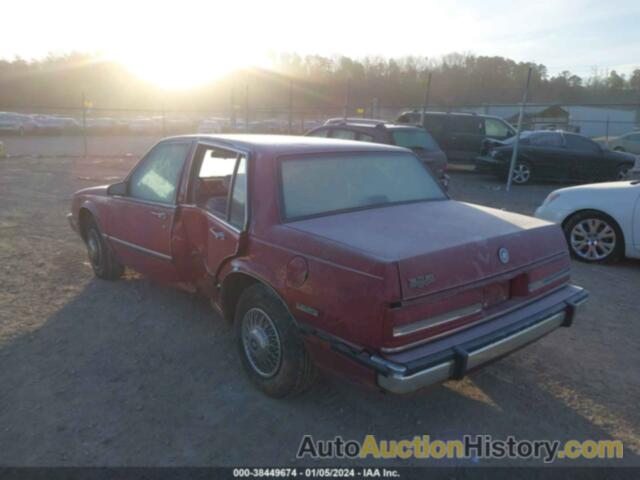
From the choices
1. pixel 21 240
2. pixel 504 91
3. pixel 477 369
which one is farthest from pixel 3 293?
pixel 504 91

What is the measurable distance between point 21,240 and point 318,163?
5358 millimetres

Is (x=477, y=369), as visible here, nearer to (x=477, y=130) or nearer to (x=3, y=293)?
(x=3, y=293)

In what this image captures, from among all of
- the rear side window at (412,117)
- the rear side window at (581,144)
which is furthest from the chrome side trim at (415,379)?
the rear side window at (412,117)

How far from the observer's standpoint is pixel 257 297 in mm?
3262

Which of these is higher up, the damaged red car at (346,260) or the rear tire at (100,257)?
the damaged red car at (346,260)

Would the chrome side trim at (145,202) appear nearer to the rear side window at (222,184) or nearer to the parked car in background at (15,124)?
the rear side window at (222,184)

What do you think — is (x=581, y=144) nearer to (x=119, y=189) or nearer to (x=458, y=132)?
(x=458, y=132)

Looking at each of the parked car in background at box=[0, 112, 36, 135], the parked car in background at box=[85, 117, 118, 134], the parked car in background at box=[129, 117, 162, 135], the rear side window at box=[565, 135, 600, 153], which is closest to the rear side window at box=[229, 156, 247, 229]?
the rear side window at box=[565, 135, 600, 153]

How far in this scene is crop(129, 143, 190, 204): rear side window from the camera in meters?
4.38

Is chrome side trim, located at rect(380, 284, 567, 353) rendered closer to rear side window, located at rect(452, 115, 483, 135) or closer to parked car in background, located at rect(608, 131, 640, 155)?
rear side window, located at rect(452, 115, 483, 135)

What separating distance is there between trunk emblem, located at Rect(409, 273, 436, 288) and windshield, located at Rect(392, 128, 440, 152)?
7608mm

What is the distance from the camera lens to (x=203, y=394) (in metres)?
3.41

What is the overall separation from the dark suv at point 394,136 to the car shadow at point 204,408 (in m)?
6.48

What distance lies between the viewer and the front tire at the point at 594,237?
6172mm
